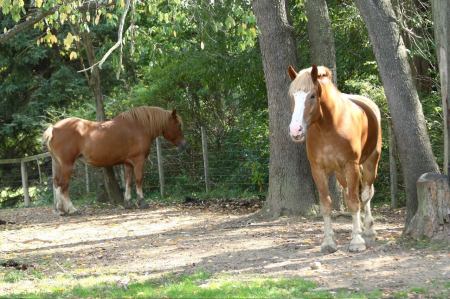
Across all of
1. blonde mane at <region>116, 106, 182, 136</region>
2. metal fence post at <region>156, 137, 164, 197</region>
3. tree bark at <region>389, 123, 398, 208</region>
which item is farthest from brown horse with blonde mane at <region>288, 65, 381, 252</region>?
metal fence post at <region>156, 137, 164, 197</region>

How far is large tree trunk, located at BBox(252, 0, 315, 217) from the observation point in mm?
8930

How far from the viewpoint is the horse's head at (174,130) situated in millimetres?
13180

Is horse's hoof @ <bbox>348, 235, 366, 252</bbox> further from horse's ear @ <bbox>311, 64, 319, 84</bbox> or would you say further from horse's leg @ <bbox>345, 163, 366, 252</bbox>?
horse's ear @ <bbox>311, 64, 319, 84</bbox>

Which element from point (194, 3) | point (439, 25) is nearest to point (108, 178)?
point (194, 3)

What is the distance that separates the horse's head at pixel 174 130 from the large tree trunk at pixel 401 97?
663 centimetres

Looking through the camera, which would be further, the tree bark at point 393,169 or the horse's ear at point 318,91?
the tree bark at point 393,169

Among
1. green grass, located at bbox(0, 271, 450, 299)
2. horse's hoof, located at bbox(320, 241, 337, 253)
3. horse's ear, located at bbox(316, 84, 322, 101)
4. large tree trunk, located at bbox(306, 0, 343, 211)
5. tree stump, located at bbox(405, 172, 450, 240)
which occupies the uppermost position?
large tree trunk, located at bbox(306, 0, 343, 211)

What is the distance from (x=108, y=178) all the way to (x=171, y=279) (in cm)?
773

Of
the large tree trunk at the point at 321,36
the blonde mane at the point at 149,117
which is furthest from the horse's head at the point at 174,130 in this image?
the large tree trunk at the point at 321,36

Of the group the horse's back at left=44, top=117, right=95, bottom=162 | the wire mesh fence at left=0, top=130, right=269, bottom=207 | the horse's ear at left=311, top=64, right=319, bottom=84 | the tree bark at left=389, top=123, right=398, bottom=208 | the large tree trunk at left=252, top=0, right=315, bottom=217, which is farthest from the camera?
the wire mesh fence at left=0, top=130, right=269, bottom=207

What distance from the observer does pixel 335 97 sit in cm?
659

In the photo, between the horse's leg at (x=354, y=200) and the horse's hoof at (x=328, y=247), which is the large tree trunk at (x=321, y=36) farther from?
the horse's hoof at (x=328, y=247)

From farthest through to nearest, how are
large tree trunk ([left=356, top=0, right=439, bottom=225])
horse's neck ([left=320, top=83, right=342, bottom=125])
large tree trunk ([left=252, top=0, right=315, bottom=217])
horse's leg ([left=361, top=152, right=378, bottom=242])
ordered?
large tree trunk ([left=252, top=0, right=315, bottom=217]) → horse's leg ([left=361, top=152, right=378, bottom=242]) → large tree trunk ([left=356, top=0, right=439, bottom=225]) → horse's neck ([left=320, top=83, right=342, bottom=125])

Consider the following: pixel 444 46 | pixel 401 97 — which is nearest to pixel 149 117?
pixel 401 97
